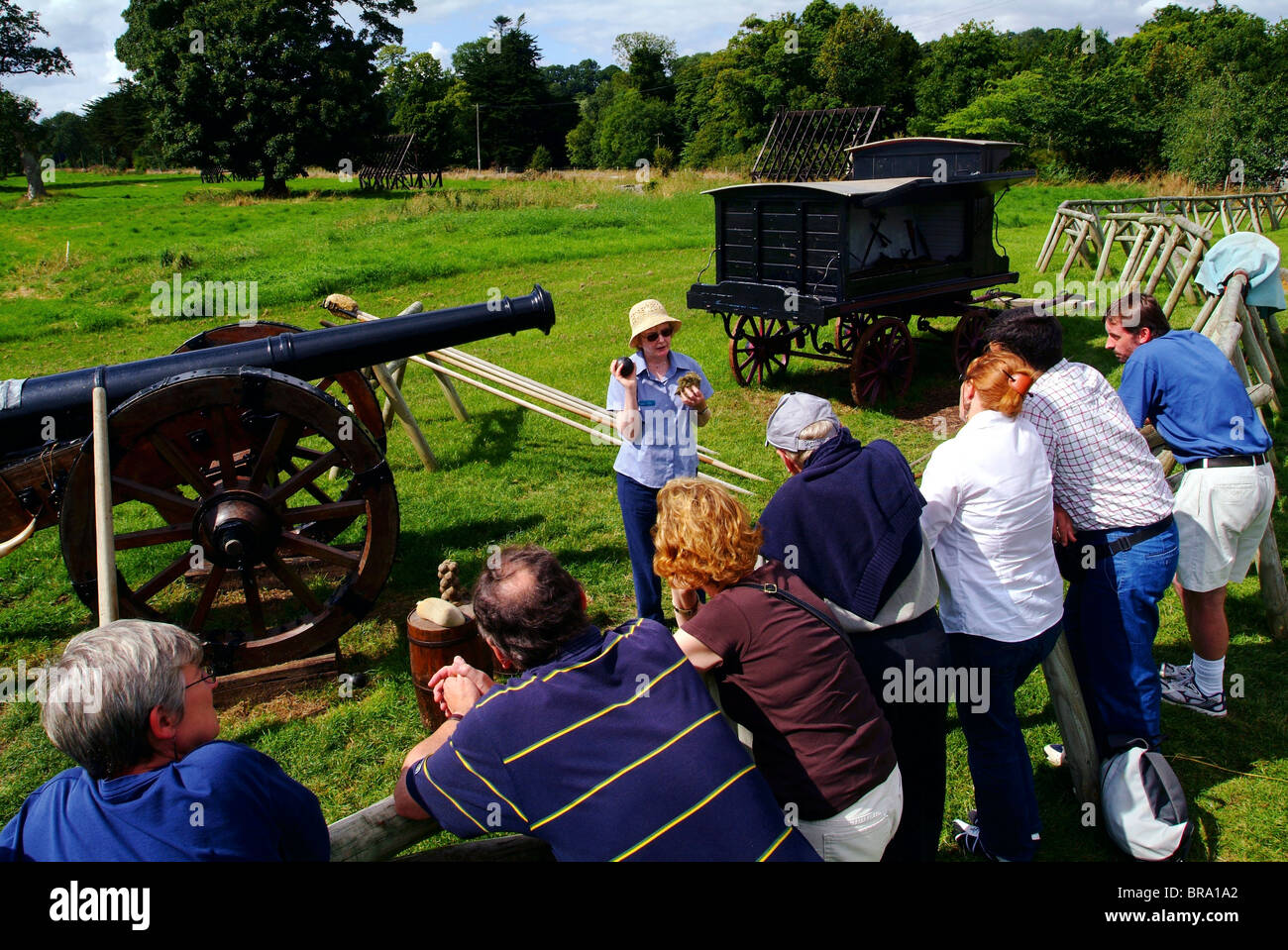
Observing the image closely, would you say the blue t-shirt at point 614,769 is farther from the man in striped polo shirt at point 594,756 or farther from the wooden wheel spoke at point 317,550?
the wooden wheel spoke at point 317,550

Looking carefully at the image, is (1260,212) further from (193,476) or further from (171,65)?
(171,65)

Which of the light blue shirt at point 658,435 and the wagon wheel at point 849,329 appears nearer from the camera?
the light blue shirt at point 658,435

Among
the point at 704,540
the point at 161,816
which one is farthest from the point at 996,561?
the point at 161,816

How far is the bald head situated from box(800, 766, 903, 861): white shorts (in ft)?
3.09

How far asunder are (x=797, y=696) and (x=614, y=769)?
0.66 m

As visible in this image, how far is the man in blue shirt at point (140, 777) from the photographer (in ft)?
6.60

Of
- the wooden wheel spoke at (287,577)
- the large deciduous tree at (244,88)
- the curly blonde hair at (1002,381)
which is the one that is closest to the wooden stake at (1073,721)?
the curly blonde hair at (1002,381)

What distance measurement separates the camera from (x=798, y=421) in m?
3.22

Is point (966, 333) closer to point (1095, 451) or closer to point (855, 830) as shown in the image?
point (1095, 451)

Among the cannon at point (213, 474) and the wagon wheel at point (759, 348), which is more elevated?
the wagon wheel at point (759, 348)

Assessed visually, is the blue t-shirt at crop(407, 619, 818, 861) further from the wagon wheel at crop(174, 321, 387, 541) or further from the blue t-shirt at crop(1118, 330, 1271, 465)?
the wagon wheel at crop(174, 321, 387, 541)

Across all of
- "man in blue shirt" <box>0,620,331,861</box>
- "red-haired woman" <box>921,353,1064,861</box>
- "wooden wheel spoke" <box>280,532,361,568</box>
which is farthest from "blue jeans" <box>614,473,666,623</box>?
"man in blue shirt" <box>0,620,331,861</box>

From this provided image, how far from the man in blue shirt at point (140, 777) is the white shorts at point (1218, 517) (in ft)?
13.4

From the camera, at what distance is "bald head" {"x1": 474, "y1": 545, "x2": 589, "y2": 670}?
2307 millimetres
